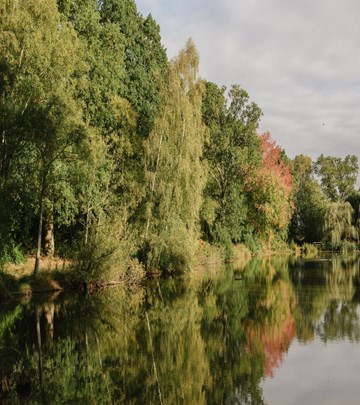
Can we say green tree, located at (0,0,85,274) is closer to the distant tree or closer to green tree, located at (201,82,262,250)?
green tree, located at (201,82,262,250)

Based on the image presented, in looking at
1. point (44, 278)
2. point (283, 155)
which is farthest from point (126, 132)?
point (283, 155)

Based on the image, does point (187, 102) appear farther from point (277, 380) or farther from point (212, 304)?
point (277, 380)

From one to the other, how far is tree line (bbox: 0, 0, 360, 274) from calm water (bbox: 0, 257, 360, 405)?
17.9ft

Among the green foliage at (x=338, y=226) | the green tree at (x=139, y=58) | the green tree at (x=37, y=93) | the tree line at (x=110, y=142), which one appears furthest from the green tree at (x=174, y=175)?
the green foliage at (x=338, y=226)

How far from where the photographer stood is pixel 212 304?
20.4 metres

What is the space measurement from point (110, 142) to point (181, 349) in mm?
20300

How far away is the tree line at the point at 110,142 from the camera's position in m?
21.0

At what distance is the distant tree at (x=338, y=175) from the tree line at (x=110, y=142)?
38.6 meters

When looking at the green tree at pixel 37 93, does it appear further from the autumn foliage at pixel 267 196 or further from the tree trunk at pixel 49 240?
the autumn foliage at pixel 267 196

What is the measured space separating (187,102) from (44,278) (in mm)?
14600

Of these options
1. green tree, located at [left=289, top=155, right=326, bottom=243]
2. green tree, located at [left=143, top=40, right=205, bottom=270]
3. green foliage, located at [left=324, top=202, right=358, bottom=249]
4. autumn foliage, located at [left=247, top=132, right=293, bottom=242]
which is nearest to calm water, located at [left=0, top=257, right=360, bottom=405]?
green tree, located at [left=143, top=40, right=205, bottom=270]

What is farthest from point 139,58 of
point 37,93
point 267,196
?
point 267,196

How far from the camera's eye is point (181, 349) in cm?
1284

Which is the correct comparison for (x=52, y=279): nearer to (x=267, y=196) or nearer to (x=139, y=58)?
(x=139, y=58)
